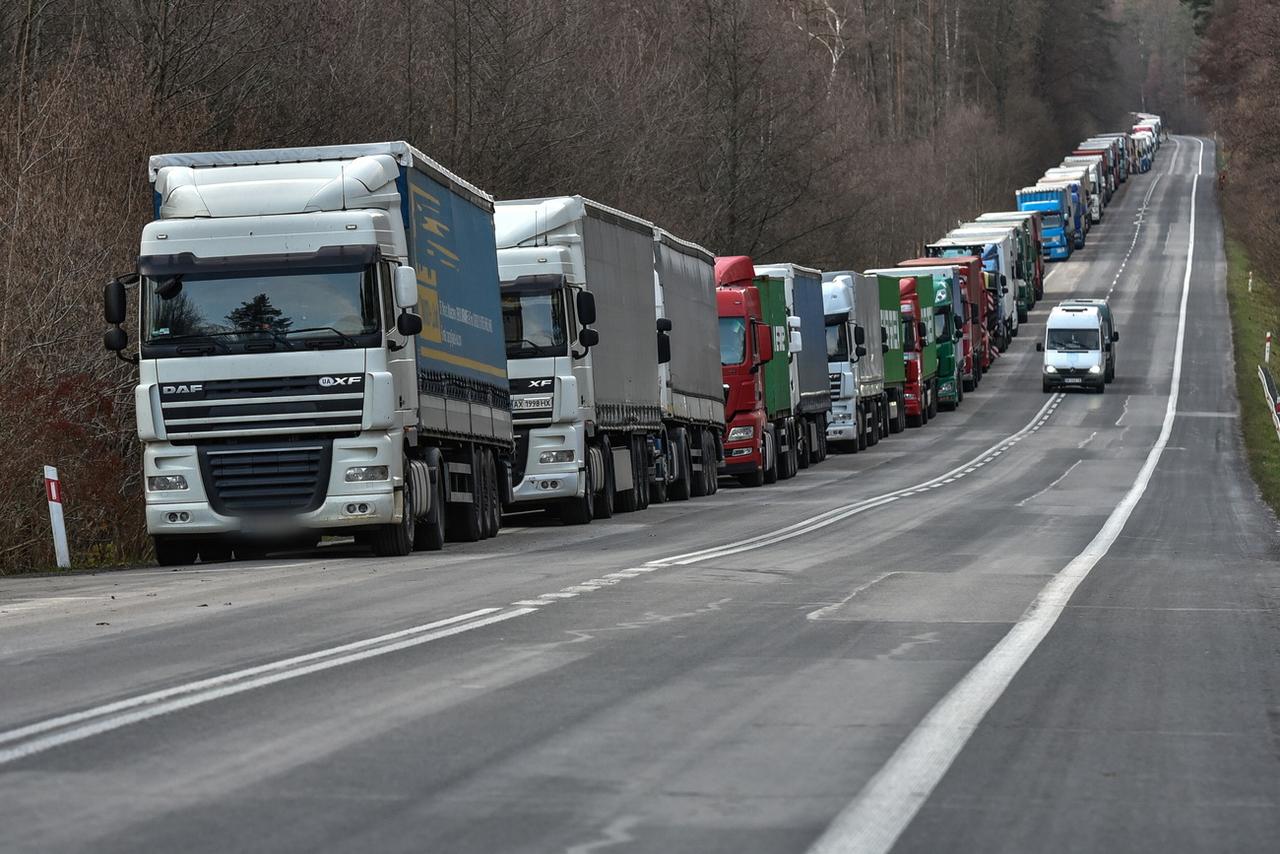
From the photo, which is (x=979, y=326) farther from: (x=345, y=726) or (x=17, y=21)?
(x=345, y=726)

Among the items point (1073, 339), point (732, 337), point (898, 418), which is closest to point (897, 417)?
point (898, 418)

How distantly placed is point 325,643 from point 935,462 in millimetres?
33825

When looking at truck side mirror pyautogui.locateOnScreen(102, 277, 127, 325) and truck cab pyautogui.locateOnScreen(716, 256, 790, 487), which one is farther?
truck cab pyautogui.locateOnScreen(716, 256, 790, 487)

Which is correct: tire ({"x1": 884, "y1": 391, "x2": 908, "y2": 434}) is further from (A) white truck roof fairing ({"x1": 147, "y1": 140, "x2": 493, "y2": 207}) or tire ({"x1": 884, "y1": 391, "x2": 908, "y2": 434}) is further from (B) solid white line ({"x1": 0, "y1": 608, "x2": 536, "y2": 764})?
(B) solid white line ({"x1": 0, "y1": 608, "x2": 536, "y2": 764})

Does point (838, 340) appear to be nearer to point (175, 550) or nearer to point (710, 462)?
point (710, 462)

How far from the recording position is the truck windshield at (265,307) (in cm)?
1847

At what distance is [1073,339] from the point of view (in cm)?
6750

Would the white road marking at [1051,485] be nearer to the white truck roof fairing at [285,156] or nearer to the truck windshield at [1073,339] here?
the white truck roof fairing at [285,156]

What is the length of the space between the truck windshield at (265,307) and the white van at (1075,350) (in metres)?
51.3

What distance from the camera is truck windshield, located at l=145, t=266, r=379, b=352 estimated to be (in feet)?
60.6

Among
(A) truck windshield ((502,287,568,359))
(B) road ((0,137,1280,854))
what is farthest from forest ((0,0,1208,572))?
(B) road ((0,137,1280,854))

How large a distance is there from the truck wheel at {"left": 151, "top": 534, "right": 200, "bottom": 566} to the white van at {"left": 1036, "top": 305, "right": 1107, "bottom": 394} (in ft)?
167

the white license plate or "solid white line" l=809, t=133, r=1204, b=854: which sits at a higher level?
the white license plate

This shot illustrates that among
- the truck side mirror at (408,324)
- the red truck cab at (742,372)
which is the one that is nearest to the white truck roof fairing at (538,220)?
the truck side mirror at (408,324)
